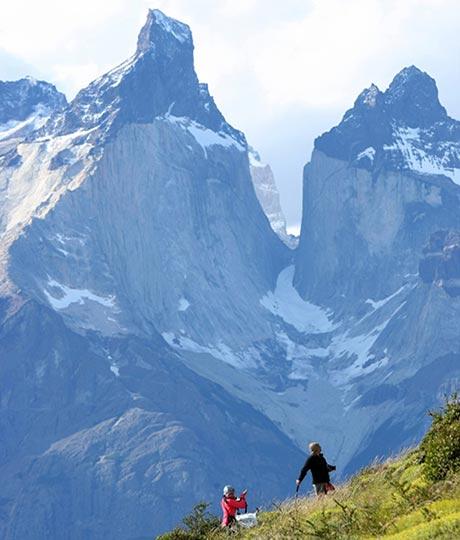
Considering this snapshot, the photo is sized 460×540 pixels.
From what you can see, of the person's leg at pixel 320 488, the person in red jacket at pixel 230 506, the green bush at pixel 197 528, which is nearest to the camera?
the green bush at pixel 197 528

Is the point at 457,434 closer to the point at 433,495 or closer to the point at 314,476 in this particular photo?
the point at 433,495

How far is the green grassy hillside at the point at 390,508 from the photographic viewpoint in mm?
32688

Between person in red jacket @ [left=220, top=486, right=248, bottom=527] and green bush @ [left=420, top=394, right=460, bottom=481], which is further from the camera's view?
person in red jacket @ [left=220, top=486, right=248, bottom=527]

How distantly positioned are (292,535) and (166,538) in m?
6.07

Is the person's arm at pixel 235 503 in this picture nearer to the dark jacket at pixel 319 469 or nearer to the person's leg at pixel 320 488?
the dark jacket at pixel 319 469

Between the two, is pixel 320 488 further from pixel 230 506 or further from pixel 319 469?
pixel 230 506

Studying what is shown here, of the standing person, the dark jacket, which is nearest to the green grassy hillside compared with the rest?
the standing person

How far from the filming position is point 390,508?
36.4m

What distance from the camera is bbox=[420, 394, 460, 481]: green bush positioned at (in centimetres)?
3694

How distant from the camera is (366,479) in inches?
1756

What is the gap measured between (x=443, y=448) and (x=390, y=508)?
6.50 ft

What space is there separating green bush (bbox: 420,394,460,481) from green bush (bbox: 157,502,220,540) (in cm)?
635

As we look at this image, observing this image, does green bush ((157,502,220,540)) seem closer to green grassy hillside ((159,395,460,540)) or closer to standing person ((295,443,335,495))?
green grassy hillside ((159,395,460,540))

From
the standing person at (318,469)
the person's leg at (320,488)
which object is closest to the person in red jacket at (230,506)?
the standing person at (318,469)
